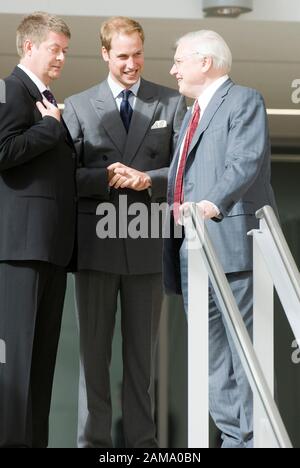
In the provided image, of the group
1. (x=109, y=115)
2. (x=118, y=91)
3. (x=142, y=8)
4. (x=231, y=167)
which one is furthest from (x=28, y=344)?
(x=142, y=8)

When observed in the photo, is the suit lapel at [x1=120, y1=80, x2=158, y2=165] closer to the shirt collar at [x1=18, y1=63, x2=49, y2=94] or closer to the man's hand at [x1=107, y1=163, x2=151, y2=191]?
the man's hand at [x1=107, y1=163, x2=151, y2=191]

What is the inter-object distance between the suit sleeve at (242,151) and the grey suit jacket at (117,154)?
0.54m

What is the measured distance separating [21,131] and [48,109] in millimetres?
152

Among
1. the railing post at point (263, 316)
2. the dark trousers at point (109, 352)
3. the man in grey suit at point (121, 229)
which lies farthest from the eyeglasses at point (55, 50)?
the railing post at point (263, 316)

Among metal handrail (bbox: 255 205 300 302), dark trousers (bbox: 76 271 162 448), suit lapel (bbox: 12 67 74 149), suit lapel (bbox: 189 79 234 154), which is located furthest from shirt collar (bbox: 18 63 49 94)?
metal handrail (bbox: 255 205 300 302)

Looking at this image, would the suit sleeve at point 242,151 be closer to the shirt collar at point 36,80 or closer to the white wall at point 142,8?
the shirt collar at point 36,80

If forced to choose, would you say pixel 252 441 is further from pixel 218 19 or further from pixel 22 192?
pixel 218 19

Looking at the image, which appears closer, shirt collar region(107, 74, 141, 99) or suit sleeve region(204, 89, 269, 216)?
suit sleeve region(204, 89, 269, 216)

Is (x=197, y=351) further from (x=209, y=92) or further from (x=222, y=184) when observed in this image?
(x=209, y=92)

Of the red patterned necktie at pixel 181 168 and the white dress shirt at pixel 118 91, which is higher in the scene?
the white dress shirt at pixel 118 91

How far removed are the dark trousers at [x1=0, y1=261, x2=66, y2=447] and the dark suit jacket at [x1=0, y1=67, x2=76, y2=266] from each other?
0.07 meters

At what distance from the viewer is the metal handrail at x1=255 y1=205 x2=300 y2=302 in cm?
392

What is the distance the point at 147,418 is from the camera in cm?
493

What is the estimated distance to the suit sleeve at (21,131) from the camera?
183 inches
